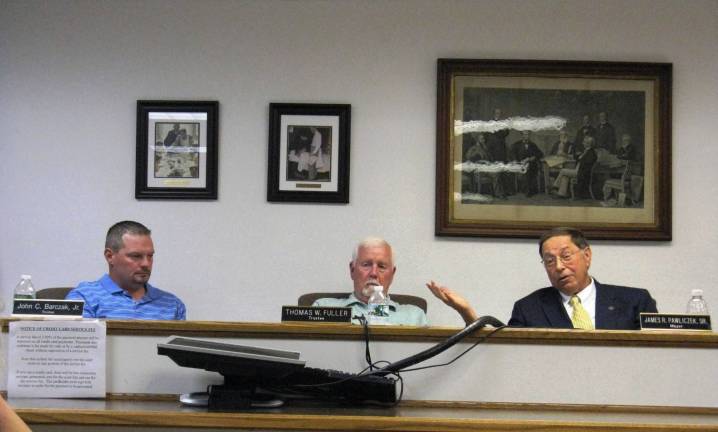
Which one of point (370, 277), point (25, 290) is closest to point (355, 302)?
point (370, 277)

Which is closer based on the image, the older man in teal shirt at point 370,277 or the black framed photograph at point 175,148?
the older man in teal shirt at point 370,277

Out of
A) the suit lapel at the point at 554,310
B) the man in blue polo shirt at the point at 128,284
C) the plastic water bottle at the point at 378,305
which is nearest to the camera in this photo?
the plastic water bottle at the point at 378,305

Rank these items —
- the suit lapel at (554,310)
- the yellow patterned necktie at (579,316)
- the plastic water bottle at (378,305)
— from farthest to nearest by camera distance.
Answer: the yellow patterned necktie at (579,316) → the suit lapel at (554,310) → the plastic water bottle at (378,305)

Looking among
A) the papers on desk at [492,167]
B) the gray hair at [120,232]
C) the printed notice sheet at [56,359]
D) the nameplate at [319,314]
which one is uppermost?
the papers on desk at [492,167]

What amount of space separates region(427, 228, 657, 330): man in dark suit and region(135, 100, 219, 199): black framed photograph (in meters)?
1.62

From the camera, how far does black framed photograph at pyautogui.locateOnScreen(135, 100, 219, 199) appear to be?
4355 mm

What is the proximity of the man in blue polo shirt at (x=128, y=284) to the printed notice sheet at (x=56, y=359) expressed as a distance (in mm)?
1449

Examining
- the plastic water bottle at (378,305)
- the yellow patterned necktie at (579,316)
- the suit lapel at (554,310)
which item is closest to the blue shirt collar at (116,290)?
the plastic water bottle at (378,305)

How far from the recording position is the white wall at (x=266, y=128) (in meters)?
4.31

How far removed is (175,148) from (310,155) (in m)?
0.67

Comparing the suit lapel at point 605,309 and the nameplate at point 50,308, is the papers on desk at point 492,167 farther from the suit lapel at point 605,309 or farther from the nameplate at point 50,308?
the nameplate at point 50,308

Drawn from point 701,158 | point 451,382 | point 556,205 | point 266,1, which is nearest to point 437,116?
point 556,205

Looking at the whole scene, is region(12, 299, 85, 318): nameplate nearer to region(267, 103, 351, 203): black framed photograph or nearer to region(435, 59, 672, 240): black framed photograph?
region(267, 103, 351, 203): black framed photograph

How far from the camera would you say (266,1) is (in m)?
4.41
